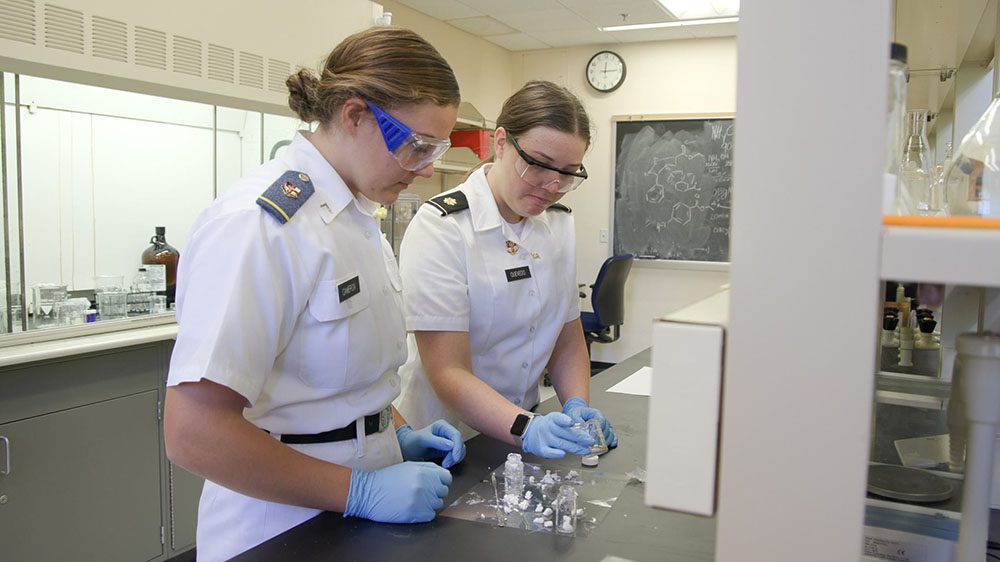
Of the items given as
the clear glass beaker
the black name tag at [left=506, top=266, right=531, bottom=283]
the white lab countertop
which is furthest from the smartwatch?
the clear glass beaker

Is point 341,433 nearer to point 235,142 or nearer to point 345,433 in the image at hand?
point 345,433

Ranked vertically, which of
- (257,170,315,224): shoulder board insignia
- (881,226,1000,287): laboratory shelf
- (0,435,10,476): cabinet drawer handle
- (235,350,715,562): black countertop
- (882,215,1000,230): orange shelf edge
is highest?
(257,170,315,224): shoulder board insignia

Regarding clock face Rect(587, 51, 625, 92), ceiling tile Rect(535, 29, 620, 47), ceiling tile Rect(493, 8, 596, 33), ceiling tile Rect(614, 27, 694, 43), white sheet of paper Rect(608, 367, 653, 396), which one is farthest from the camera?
clock face Rect(587, 51, 625, 92)

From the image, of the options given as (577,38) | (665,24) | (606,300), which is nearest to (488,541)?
(606,300)

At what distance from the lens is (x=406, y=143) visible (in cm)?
124

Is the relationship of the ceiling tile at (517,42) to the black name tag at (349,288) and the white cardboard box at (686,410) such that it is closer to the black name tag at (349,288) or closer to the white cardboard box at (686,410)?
the black name tag at (349,288)

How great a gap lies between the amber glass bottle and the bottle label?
0.8 inches

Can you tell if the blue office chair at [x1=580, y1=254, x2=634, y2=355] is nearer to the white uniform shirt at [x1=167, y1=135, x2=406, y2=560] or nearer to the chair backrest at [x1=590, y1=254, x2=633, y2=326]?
the chair backrest at [x1=590, y1=254, x2=633, y2=326]

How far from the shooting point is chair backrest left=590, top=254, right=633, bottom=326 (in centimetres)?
503

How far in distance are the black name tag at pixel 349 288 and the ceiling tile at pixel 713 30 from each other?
4.58 meters

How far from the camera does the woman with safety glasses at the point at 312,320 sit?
1025 mm

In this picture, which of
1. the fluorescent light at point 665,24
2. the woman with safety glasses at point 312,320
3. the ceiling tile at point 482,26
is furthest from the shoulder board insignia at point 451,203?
the fluorescent light at point 665,24

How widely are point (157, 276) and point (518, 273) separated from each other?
6.73 ft

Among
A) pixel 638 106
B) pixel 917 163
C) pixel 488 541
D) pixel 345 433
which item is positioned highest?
pixel 638 106
